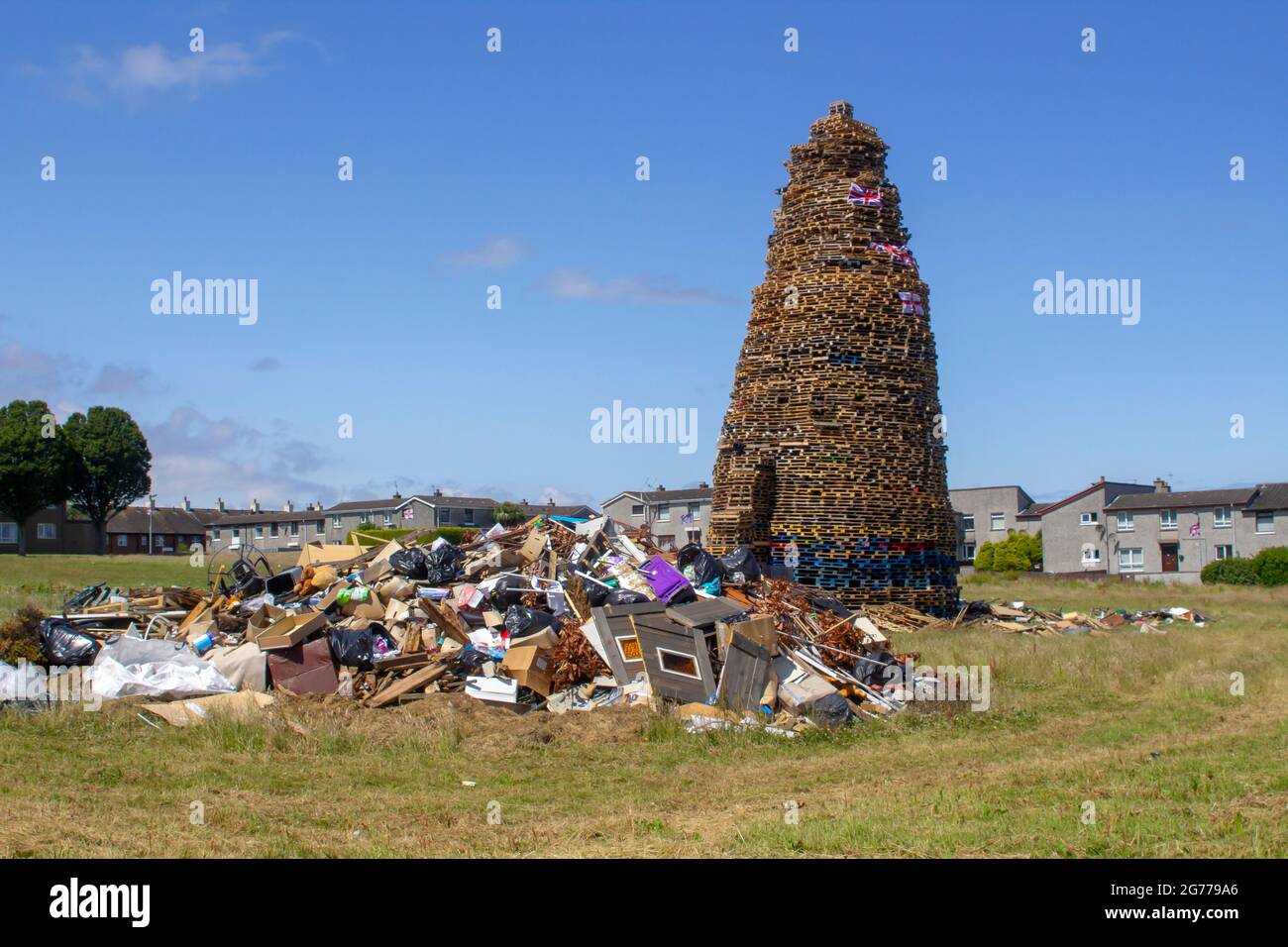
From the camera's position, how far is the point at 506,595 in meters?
16.6

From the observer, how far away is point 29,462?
7469cm

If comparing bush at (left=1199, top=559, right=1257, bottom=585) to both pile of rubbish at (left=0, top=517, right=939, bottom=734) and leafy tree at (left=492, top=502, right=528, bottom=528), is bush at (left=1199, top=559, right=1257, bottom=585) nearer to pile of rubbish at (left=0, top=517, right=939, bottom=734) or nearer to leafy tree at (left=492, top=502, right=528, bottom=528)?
leafy tree at (left=492, top=502, right=528, bottom=528)

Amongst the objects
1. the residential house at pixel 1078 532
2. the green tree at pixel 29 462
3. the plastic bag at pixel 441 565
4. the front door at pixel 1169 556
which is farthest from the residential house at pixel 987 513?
the plastic bag at pixel 441 565

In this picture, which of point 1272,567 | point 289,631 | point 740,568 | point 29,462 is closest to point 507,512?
point 29,462

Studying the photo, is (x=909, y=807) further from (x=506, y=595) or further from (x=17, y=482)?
(x=17, y=482)

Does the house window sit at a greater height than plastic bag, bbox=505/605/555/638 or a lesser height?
lesser

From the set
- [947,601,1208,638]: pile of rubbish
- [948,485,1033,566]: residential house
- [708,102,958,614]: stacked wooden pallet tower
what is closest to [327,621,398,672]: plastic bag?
[708,102,958,614]: stacked wooden pallet tower

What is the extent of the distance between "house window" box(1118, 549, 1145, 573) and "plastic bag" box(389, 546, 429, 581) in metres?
51.7

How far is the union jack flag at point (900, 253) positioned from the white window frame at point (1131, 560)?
40190 millimetres

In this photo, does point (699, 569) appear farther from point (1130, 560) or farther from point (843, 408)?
point (1130, 560)

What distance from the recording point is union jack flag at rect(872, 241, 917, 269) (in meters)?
26.3

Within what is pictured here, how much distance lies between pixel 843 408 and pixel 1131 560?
138ft
